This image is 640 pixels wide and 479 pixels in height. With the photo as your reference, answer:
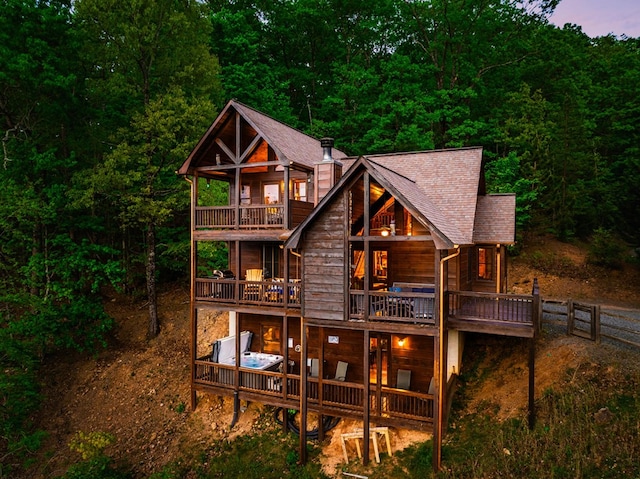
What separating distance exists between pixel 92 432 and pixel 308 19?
3367 cm

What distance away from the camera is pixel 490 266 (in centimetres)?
1736

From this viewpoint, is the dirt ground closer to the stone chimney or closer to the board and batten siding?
the board and batten siding

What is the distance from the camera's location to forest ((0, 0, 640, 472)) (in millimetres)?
17766

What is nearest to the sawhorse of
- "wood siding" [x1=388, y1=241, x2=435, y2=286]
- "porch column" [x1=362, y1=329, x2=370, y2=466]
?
"porch column" [x1=362, y1=329, x2=370, y2=466]

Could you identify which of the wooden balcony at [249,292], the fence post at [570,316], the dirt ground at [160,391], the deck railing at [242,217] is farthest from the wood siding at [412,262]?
the fence post at [570,316]

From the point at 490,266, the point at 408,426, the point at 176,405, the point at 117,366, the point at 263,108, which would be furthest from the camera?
the point at 263,108

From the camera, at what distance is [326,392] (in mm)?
13383

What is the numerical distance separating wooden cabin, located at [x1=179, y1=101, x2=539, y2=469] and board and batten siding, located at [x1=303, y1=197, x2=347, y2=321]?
1.4 inches

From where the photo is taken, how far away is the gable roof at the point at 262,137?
14.8 meters

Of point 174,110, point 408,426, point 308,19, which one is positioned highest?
point 308,19

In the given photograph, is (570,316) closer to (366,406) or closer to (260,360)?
(366,406)

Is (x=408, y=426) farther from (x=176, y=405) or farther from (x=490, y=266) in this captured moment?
(x=176, y=405)

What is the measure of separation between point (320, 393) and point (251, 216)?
7.03 metres

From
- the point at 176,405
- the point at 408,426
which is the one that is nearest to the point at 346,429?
the point at 408,426
